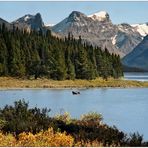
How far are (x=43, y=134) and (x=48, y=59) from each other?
113 metres

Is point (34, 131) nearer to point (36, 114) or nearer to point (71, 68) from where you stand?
point (36, 114)

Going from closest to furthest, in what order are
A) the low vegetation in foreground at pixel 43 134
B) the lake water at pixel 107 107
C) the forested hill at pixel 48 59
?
the low vegetation in foreground at pixel 43 134
the lake water at pixel 107 107
the forested hill at pixel 48 59

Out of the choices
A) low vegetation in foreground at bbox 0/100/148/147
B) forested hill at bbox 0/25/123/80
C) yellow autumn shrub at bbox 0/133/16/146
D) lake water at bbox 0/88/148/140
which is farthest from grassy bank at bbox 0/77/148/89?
yellow autumn shrub at bbox 0/133/16/146

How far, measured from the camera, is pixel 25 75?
125 meters

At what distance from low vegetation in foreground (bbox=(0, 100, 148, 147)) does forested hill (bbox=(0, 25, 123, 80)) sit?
324 feet

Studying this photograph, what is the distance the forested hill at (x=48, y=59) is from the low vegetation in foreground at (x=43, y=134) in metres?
98.9

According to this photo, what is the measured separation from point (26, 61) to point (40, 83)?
17265mm

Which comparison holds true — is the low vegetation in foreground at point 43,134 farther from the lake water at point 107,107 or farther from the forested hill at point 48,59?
the forested hill at point 48,59

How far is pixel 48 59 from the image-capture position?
132250 mm

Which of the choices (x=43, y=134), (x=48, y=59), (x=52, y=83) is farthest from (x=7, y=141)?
(x=48, y=59)

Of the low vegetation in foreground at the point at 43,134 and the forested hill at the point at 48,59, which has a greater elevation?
the forested hill at the point at 48,59

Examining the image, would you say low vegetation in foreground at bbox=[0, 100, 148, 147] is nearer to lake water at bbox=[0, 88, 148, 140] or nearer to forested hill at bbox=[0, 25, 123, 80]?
lake water at bbox=[0, 88, 148, 140]

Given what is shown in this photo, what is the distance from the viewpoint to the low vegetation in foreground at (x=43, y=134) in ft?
60.4

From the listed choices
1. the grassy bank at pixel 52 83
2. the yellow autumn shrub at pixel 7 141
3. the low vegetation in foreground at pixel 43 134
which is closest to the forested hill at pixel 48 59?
the grassy bank at pixel 52 83
